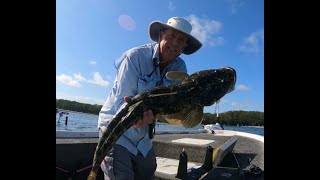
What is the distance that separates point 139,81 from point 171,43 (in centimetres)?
73

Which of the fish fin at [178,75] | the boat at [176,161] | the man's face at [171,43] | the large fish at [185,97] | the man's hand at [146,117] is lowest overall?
the boat at [176,161]

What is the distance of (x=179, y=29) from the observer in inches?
161

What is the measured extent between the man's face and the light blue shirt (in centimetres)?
16

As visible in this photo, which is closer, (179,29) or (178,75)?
(178,75)

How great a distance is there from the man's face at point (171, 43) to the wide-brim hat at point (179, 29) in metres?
0.09

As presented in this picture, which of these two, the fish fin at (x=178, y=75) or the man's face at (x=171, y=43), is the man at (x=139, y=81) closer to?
the man's face at (x=171, y=43)

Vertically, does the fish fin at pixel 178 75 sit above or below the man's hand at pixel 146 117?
above

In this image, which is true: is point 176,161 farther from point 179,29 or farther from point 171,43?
point 179,29

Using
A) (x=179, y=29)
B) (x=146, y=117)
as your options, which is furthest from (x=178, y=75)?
A: (x=179, y=29)

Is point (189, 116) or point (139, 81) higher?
point (139, 81)

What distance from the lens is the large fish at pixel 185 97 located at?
3.39 metres

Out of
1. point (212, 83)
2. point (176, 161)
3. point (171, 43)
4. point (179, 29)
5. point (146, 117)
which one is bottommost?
point (176, 161)

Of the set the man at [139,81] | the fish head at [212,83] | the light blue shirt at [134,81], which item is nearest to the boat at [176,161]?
→ the man at [139,81]
